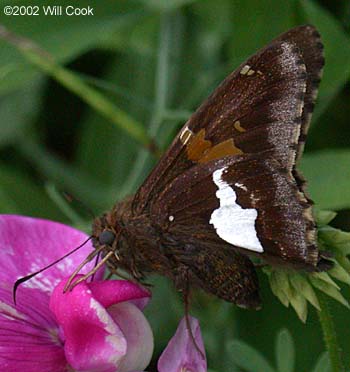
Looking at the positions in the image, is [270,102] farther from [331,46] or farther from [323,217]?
[331,46]

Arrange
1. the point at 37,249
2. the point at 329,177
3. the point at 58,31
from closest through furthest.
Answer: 1. the point at 37,249
2. the point at 329,177
3. the point at 58,31

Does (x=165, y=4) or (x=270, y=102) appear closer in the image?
(x=270, y=102)

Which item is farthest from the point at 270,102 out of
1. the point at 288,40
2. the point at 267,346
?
the point at 267,346

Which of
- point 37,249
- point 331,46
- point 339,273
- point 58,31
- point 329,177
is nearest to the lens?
point 339,273

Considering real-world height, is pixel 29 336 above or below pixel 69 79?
below

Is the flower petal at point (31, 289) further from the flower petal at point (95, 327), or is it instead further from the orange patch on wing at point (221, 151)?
the orange patch on wing at point (221, 151)

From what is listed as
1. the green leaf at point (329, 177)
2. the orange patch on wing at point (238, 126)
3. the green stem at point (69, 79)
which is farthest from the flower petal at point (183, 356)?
the green stem at point (69, 79)

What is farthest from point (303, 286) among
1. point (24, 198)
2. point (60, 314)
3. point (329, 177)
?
point (24, 198)

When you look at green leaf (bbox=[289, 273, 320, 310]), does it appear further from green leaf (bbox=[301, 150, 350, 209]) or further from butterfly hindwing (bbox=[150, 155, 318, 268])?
green leaf (bbox=[301, 150, 350, 209])
